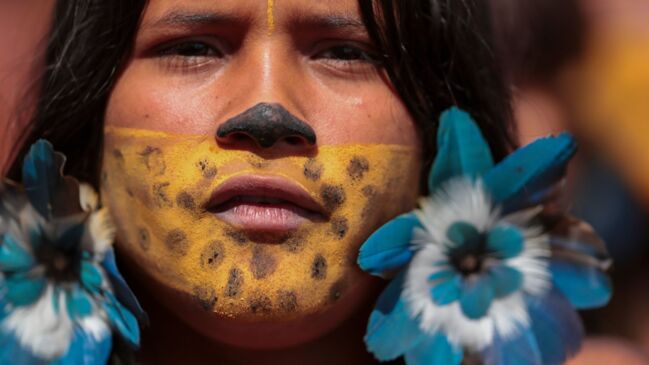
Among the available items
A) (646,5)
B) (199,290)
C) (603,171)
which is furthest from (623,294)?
(199,290)

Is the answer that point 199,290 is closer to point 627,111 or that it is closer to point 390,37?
point 390,37

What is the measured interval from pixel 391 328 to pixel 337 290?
118 mm

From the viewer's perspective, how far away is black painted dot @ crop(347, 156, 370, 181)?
1732 millimetres

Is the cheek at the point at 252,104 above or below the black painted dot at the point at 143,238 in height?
above

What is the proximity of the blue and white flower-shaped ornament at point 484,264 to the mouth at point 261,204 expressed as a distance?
0.13 metres

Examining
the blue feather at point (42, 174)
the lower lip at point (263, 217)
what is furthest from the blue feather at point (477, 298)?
the blue feather at point (42, 174)

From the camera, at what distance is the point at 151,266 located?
1758mm

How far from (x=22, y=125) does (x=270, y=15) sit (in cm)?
64

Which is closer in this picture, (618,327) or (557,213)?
(557,213)

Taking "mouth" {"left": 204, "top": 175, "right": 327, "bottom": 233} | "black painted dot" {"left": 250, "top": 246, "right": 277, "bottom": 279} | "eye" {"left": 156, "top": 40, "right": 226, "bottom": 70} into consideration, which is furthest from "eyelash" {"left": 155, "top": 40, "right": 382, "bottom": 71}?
"black painted dot" {"left": 250, "top": 246, "right": 277, "bottom": 279}

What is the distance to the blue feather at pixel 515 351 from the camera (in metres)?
1.73

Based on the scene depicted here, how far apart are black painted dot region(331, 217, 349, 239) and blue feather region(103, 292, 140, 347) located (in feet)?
1.22

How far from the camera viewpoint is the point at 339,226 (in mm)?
1725

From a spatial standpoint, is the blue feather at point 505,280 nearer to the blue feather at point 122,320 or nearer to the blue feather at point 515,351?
the blue feather at point 515,351
